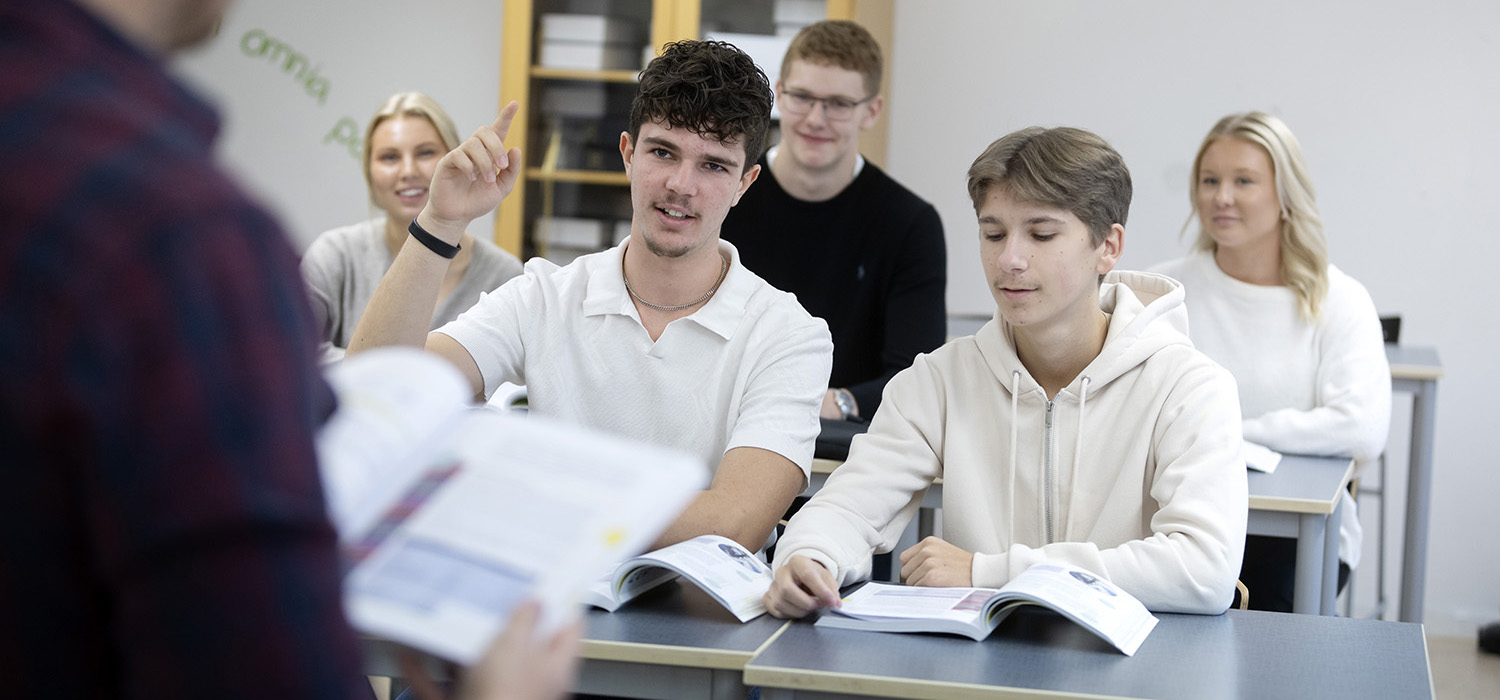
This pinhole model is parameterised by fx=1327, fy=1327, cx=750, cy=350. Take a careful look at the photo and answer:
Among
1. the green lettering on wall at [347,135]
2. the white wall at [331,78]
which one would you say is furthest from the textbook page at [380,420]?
the green lettering on wall at [347,135]

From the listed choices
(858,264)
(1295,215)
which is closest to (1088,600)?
(858,264)

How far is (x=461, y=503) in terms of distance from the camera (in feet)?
2.06

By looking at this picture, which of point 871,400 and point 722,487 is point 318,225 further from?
point 722,487

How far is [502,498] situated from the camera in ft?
2.09

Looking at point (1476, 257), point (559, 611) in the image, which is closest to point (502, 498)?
point (559, 611)

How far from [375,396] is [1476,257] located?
4.31 metres

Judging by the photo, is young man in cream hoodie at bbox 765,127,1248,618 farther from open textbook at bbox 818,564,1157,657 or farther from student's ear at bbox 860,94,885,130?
student's ear at bbox 860,94,885,130

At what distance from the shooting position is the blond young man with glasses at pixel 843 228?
2.96m

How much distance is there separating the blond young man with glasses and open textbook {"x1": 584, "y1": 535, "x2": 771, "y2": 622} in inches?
51.4

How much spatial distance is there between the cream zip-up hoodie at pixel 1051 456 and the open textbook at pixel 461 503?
982mm

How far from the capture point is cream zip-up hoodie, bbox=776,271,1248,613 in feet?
5.47

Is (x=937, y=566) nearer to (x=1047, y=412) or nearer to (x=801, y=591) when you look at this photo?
(x=801, y=591)

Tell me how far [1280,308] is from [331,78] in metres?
3.72

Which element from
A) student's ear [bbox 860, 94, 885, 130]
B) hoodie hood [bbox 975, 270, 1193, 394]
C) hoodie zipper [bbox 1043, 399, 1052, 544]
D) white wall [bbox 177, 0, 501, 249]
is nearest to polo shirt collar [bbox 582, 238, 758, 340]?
hoodie hood [bbox 975, 270, 1193, 394]
